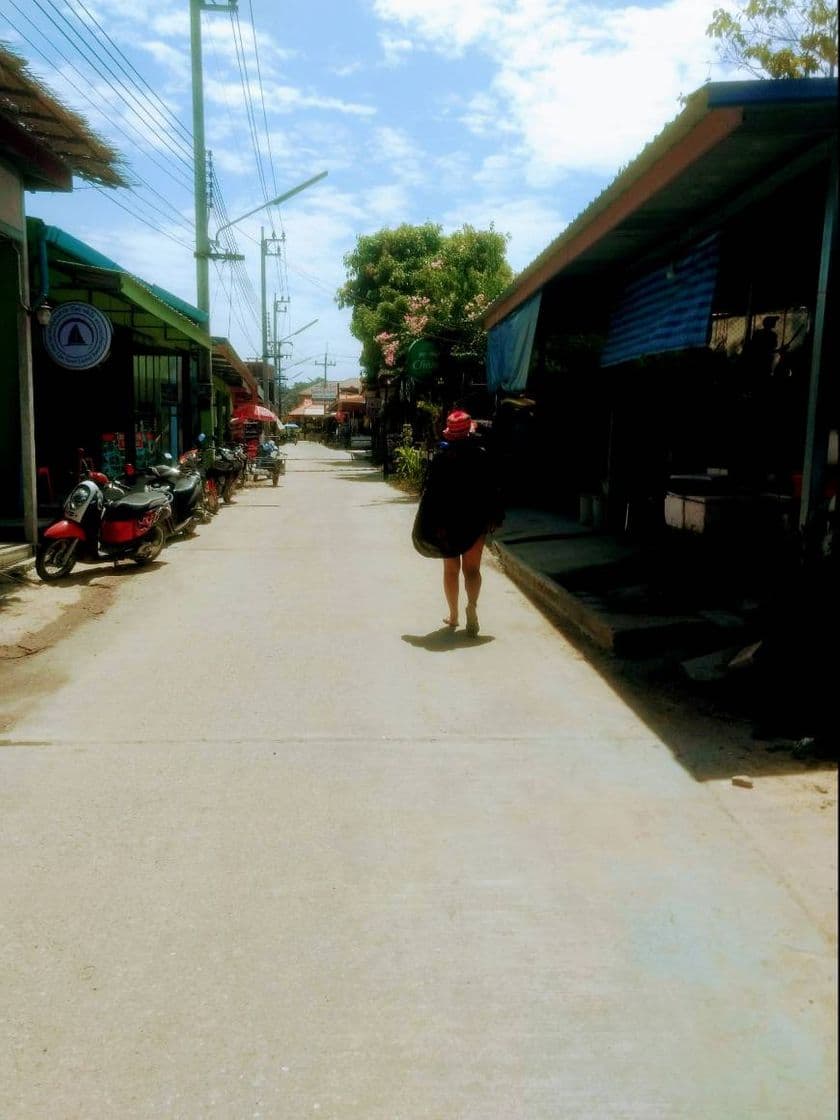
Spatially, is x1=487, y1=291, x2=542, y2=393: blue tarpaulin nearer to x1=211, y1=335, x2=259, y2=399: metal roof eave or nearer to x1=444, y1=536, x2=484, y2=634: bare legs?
Answer: x1=444, y1=536, x2=484, y2=634: bare legs

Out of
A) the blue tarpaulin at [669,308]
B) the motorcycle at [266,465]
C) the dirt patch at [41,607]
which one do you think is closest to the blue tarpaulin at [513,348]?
the blue tarpaulin at [669,308]

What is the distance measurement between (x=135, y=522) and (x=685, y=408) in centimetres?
662

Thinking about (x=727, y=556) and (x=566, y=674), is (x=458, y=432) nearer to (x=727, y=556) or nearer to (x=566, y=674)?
(x=566, y=674)

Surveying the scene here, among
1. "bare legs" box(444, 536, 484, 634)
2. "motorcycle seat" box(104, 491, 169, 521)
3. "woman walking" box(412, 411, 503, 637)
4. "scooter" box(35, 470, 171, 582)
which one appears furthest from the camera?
"motorcycle seat" box(104, 491, 169, 521)

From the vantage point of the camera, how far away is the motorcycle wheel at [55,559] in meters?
10.2

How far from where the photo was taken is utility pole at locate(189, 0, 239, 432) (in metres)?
22.5

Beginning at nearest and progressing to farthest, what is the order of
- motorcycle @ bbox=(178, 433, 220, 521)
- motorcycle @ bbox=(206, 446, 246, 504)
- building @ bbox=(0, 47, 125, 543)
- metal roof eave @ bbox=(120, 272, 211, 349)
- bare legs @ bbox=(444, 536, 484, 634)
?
bare legs @ bbox=(444, 536, 484, 634) < building @ bbox=(0, 47, 125, 543) < metal roof eave @ bbox=(120, 272, 211, 349) < motorcycle @ bbox=(178, 433, 220, 521) < motorcycle @ bbox=(206, 446, 246, 504)

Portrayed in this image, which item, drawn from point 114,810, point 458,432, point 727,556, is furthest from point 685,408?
point 114,810

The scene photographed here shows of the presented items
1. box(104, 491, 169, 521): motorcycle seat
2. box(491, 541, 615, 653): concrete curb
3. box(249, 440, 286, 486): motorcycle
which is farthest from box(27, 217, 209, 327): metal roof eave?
box(249, 440, 286, 486): motorcycle

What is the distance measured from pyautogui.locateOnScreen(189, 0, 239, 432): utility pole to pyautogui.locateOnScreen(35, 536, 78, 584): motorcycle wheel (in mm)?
12643

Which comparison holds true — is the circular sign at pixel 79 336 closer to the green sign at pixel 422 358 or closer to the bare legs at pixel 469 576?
the bare legs at pixel 469 576

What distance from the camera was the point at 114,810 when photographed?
4.41 metres

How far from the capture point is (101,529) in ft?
36.5

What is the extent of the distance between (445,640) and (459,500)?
109 centimetres
